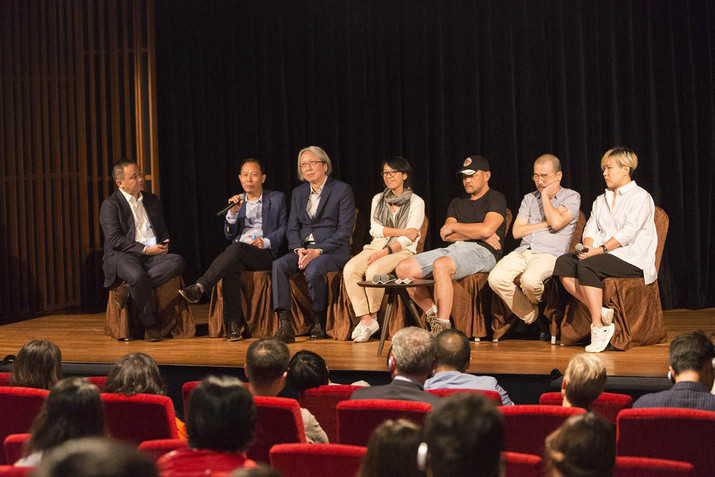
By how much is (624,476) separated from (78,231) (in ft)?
19.2

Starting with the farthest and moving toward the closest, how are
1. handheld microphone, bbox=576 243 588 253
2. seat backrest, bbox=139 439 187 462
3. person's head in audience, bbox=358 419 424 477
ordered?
handheld microphone, bbox=576 243 588 253, seat backrest, bbox=139 439 187 462, person's head in audience, bbox=358 419 424 477

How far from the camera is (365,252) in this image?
5168mm

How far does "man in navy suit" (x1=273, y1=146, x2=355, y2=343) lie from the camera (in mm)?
5188

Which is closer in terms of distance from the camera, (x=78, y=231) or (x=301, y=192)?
(x=301, y=192)

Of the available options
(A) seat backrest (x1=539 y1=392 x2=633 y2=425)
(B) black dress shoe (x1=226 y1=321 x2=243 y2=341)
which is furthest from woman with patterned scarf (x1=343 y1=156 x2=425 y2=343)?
(A) seat backrest (x1=539 y1=392 x2=633 y2=425)

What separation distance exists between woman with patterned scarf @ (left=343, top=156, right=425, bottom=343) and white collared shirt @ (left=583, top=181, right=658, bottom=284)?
1.17 metres

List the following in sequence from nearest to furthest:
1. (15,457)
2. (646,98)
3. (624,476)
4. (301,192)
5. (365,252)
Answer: (624,476), (15,457), (365,252), (301,192), (646,98)

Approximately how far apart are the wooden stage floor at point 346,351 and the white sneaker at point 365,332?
0.05 metres

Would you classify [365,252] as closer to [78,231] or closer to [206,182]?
[206,182]

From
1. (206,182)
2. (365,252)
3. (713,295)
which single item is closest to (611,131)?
(713,295)

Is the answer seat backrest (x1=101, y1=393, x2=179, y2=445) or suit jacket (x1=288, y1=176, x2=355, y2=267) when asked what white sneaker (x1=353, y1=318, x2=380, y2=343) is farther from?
seat backrest (x1=101, y1=393, x2=179, y2=445)

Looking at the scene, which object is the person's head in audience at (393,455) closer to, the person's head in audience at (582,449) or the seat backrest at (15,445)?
the person's head in audience at (582,449)

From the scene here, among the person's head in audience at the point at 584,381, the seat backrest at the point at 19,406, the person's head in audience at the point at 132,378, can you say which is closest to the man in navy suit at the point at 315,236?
the person's head in audience at the point at 132,378

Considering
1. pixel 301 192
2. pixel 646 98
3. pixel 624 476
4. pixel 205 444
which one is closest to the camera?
pixel 205 444
